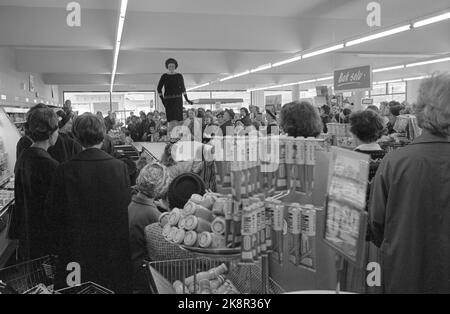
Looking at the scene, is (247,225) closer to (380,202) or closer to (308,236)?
(308,236)

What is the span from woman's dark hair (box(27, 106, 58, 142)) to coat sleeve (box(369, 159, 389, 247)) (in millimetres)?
2464

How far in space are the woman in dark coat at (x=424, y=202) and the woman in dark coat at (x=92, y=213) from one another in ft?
5.61

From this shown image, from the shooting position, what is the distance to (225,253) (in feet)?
6.31

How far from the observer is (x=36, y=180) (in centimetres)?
343

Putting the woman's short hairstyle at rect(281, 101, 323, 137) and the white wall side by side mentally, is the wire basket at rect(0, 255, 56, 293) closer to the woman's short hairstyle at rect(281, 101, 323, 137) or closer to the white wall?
the woman's short hairstyle at rect(281, 101, 323, 137)

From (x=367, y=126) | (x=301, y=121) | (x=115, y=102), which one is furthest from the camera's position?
(x=115, y=102)

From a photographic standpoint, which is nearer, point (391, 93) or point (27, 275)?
point (27, 275)

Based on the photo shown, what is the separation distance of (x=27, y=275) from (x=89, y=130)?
102 cm

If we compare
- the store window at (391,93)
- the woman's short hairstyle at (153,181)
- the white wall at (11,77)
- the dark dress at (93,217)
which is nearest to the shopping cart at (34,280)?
the dark dress at (93,217)

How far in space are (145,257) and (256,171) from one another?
123 centimetres

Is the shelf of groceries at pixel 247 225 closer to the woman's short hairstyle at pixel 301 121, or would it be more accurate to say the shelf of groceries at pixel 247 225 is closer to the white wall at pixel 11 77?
the woman's short hairstyle at pixel 301 121

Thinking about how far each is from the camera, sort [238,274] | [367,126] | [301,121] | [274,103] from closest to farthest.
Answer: [238,274] < [301,121] < [367,126] < [274,103]

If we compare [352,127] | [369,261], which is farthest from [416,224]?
[352,127]

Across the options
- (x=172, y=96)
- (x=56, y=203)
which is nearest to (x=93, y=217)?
(x=56, y=203)
